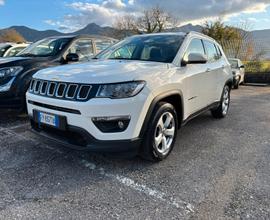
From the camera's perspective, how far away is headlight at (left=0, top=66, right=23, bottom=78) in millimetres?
5059

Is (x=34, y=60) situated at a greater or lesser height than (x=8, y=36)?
lesser

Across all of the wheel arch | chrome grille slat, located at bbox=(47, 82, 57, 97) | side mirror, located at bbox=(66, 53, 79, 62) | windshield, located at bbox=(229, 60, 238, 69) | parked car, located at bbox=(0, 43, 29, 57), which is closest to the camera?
the wheel arch

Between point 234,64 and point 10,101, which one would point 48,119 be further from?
point 234,64

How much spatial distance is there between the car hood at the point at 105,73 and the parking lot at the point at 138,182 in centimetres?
110

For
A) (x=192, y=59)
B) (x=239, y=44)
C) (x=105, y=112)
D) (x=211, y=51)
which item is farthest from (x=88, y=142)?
(x=239, y=44)

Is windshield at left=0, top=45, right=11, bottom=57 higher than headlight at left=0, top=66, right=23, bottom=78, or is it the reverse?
windshield at left=0, top=45, right=11, bottom=57

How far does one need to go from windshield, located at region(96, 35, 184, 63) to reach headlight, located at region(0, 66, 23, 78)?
4.96 ft

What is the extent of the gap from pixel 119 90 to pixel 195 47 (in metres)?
2.13

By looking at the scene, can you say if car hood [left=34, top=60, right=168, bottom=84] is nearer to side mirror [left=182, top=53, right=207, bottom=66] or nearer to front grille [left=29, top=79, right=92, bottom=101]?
front grille [left=29, top=79, right=92, bottom=101]

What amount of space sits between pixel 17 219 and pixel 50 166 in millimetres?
1099

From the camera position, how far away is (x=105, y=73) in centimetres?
320

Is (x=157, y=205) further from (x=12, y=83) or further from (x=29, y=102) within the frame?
(x=12, y=83)

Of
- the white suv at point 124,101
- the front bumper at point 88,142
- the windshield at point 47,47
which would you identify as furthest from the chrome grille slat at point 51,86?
the windshield at point 47,47

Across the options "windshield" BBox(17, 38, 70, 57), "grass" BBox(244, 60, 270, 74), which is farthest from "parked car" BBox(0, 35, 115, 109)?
"grass" BBox(244, 60, 270, 74)
